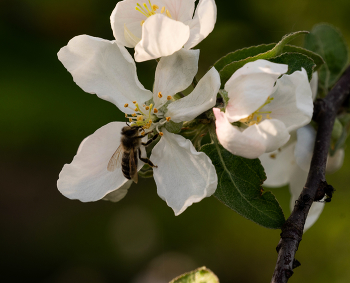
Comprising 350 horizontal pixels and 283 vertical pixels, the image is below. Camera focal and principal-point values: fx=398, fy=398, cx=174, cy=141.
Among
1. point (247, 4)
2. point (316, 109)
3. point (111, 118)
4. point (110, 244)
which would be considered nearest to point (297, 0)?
point (247, 4)

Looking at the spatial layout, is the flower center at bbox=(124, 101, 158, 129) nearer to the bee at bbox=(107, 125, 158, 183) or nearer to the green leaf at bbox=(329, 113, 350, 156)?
the bee at bbox=(107, 125, 158, 183)

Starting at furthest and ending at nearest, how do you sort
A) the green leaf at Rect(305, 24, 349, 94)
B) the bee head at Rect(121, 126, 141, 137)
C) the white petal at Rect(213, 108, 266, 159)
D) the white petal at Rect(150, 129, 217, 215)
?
the green leaf at Rect(305, 24, 349, 94), the bee head at Rect(121, 126, 141, 137), the white petal at Rect(150, 129, 217, 215), the white petal at Rect(213, 108, 266, 159)

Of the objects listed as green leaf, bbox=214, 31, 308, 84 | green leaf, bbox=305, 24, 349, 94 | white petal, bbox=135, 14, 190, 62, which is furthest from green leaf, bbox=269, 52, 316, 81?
green leaf, bbox=305, 24, 349, 94

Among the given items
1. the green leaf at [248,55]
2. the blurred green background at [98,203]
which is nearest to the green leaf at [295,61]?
the green leaf at [248,55]

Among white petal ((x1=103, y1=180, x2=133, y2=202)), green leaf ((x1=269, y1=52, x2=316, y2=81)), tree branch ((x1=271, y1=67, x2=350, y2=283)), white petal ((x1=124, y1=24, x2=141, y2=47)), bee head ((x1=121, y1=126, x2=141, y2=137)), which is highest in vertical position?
white petal ((x1=124, y1=24, x2=141, y2=47))

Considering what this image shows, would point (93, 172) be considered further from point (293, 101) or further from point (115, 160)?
point (293, 101)

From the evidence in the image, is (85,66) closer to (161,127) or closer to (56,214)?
(161,127)

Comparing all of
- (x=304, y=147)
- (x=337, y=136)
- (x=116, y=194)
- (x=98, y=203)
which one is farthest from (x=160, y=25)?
(x=98, y=203)
